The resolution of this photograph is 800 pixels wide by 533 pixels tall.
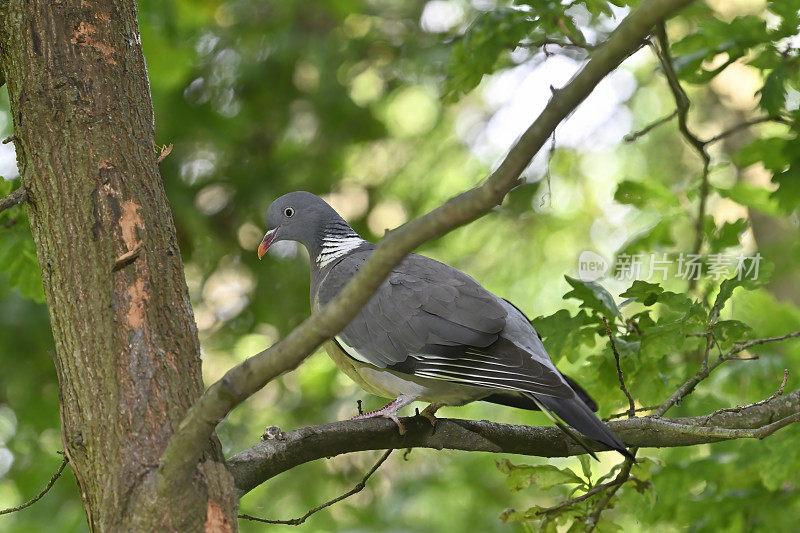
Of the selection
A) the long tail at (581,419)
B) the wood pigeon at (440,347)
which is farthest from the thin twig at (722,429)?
the wood pigeon at (440,347)

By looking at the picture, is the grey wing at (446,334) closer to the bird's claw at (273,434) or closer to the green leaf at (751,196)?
the bird's claw at (273,434)

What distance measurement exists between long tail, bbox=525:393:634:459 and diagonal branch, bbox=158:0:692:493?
1093 millimetres

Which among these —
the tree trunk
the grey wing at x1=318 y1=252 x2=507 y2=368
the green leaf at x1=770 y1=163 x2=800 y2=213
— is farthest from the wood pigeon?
the green leaf at x1=770 y1=163 x2=800 y2=213

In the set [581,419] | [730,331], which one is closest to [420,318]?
[581,419]

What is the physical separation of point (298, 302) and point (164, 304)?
153 inches

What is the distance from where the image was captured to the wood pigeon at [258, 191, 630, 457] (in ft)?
8.86

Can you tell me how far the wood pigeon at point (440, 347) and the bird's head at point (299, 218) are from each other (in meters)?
0.55

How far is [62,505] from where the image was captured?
18.0 ft

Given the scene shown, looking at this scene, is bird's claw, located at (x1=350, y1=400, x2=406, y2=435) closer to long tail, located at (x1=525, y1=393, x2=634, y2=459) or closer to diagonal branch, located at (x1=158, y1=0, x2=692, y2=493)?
long tail, located at (x1=525, y1=393, x2=634, y2=459)

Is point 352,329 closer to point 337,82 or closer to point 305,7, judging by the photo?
point 337,82

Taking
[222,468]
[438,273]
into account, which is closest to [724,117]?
[438,273]

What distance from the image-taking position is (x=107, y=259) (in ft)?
6.77

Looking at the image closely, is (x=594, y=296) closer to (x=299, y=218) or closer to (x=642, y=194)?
(x=642, y=194)

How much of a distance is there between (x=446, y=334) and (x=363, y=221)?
145 inches
